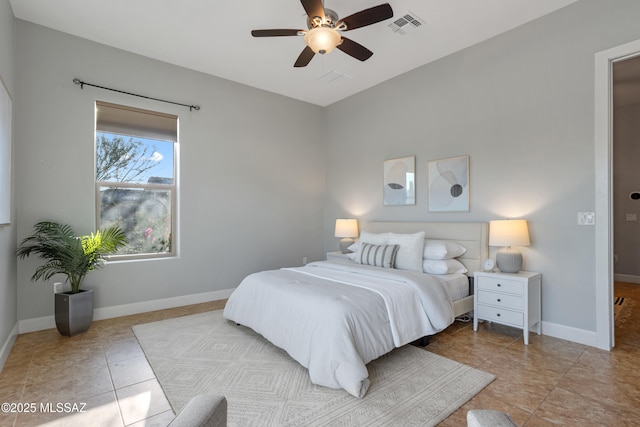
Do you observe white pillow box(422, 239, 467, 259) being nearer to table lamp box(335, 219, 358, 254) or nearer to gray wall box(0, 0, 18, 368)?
table lamp box(335, 219, 358, 254)

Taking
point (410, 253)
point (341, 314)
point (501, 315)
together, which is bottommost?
point (501, 315)

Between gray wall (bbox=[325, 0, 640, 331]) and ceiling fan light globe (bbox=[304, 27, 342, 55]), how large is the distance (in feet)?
6.48

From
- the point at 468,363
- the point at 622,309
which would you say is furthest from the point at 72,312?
the point at 622,309

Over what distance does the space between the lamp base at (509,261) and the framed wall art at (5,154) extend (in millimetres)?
4316

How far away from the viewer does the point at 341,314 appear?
88.3 inches

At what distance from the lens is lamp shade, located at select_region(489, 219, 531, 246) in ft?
10.1

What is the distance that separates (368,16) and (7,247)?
11.8 ft

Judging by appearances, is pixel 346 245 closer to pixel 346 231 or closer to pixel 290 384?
pixel 346 231

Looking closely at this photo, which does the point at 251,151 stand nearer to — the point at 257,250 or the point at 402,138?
the point at 257,250

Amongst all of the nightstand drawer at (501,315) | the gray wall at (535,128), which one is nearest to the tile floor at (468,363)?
the nightstand drawer at (501,315)

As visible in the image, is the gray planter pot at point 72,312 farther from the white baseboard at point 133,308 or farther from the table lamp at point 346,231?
the table lamp at point 346,231

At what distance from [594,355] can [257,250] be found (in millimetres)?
3980

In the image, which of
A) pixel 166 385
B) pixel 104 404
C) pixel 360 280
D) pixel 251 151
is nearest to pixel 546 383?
pixel 360 280

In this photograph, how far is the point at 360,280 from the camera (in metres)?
2.96
